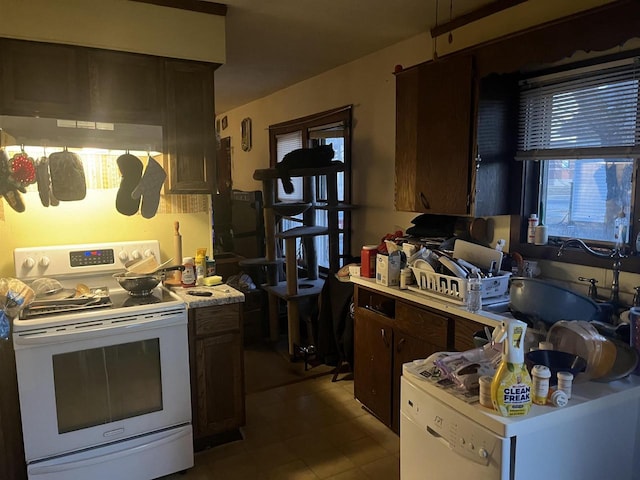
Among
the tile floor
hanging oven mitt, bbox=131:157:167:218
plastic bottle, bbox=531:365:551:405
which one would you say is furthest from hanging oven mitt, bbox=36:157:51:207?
plastic bottle, bbox=531:365:551:405

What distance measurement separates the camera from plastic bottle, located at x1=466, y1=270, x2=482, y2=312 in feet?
6.68

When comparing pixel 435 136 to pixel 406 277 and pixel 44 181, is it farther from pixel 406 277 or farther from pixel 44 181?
pixel 44 181

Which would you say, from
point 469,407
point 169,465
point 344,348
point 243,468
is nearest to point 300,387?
point 344,348

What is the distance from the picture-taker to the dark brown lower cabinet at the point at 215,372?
2.39m

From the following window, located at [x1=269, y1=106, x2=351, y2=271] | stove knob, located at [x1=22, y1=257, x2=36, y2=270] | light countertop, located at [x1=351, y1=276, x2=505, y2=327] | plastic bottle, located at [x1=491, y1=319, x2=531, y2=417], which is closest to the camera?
plastic bottle, located at [x1=491, y1=319, x2=531, y2=417]

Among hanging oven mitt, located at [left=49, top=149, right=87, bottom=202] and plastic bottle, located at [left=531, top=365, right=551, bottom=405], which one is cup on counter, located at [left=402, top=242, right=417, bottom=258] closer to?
plastic bottle, located at [left=531, top=365, right=551, bottom=405]

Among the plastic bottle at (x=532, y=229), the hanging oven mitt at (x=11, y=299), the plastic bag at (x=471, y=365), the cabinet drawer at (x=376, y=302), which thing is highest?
the plastic bottle at (x=532, y=229)

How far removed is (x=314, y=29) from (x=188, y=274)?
1735 mm

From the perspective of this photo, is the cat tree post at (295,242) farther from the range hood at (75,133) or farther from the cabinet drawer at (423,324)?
the range hood at (75,133)

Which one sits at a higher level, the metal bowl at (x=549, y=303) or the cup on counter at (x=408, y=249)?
the cup on counter at (x=408, y=249)

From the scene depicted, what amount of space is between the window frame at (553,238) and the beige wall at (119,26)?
5.84 ft

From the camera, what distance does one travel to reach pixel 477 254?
2271 mm

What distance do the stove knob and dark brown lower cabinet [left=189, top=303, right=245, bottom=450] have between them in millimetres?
822

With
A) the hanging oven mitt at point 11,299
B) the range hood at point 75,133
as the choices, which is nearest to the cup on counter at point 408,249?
the range hood at point 75,133
